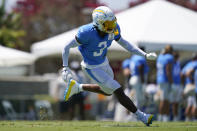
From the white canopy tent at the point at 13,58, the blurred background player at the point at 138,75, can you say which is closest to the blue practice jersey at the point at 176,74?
the blurred background player at the point at 138,75

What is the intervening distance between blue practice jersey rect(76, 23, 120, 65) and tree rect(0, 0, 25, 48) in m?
23.2

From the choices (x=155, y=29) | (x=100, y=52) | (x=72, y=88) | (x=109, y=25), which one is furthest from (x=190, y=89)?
(x=109, y=25)

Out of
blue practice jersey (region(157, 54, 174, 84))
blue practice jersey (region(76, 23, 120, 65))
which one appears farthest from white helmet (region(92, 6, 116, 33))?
blue practice jersey (region(157, 54, 174, 84))

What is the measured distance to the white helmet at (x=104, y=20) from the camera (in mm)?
9172

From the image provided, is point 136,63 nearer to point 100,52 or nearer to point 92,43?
point 100,52

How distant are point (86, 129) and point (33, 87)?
13118mm

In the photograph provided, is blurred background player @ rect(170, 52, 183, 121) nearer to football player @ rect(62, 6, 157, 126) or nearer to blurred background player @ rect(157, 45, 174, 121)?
blurred background player @ rect(157, 45, 174, 121)

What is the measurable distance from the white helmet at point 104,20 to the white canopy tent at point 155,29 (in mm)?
6624

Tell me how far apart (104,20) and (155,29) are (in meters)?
7.53

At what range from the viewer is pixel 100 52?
9.50 metres

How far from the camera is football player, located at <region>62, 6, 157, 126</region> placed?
920 cm

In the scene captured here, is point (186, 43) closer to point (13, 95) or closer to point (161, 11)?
point (161, 11)

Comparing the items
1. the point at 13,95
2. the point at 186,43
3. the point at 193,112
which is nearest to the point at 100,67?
the point at 193,112

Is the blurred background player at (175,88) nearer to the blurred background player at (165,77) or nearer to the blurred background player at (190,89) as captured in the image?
the blurred background player at (190,89)
